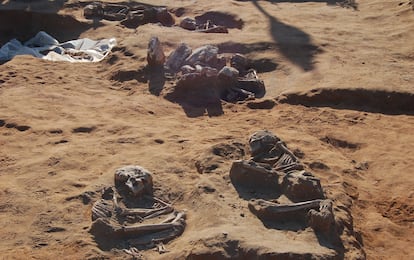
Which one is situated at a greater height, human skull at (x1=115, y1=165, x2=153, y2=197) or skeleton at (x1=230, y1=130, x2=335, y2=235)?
skeleton at (x1=230, y1=130, x2=335, y2=235)

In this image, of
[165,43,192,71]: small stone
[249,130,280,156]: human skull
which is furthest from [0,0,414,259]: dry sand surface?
[165,43,192,71]: small stone

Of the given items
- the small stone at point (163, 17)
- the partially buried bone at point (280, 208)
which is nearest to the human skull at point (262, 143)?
the partially buried bone at point (280, 208)

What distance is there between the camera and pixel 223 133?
5176 mm

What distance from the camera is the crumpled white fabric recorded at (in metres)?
7.46

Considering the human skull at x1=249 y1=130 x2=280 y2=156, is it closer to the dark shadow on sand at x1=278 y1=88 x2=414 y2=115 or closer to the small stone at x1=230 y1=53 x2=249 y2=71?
the dark shadow on sand at x1=278 y1=88 x2=414 y2=115

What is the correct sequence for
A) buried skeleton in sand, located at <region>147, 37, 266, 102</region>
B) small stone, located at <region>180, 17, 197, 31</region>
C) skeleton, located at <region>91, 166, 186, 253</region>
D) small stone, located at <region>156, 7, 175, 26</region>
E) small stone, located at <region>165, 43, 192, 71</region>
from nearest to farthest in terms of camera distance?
skeleton, located at <region>91, 166, 186, 253</region>, buried skeleton in sand, located at <region>147, 37, 266, 102</region>, small stone, located at <region>165, 43, 192, 71</region>, small stone, located at <region>180, 17, 197, 31</region>, small stone, located at <region>156, 7, 175, 26</region>

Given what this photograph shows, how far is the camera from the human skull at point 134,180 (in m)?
3.95

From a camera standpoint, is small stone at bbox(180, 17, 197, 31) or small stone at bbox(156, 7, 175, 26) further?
small stone at bbox(156, 7, 175, 26)

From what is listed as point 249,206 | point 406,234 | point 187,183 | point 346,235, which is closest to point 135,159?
point 187,183

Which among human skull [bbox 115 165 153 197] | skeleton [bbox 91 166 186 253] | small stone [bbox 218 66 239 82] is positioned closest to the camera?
skeleton [bbox 91 166 186 253]

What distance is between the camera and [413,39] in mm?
7180

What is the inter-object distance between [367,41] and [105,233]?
4.77m

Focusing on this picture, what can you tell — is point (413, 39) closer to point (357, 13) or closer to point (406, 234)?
point (357, 13)

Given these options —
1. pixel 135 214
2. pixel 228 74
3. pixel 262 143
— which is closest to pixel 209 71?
pixel 228 74
